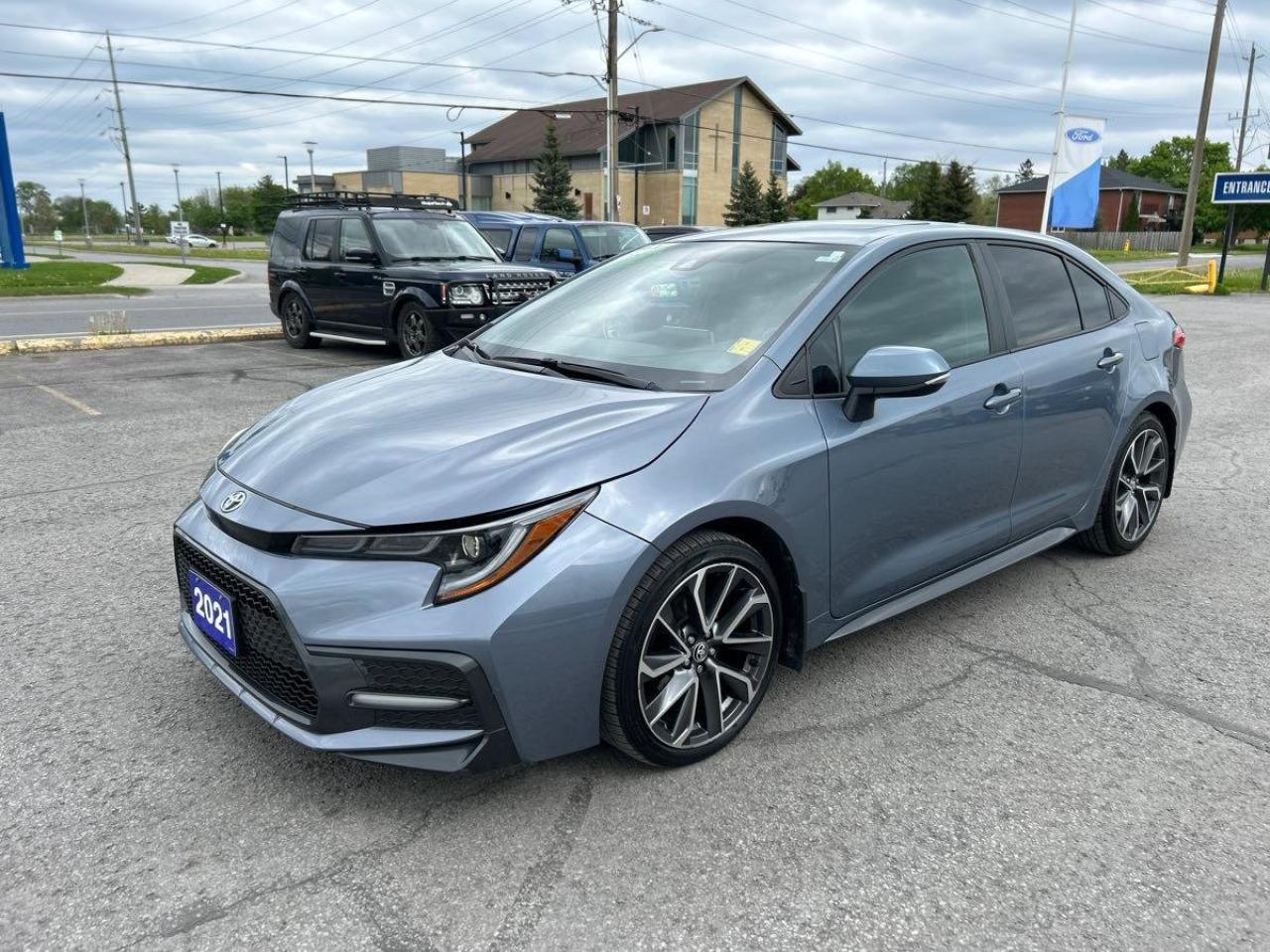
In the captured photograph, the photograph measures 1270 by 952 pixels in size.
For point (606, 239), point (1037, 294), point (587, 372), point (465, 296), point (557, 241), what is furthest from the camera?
point (606, 239)

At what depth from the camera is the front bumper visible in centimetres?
238

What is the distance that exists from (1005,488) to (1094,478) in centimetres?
84

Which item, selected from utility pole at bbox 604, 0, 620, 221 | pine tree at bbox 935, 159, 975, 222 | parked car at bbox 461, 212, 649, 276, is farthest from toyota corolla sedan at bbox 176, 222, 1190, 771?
pine tree at bbox 935, 159, 975, 222

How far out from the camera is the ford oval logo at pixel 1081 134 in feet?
84.2

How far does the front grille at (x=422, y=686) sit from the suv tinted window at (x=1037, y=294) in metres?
2.73

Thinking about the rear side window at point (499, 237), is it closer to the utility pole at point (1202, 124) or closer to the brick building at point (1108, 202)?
the utility pole at point (1202, 124)

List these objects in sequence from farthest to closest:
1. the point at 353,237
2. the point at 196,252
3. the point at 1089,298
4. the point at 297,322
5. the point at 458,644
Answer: the point at 196,252
the point at 297,322
the point at 353,237
the point at 1089,298
the point at 458,644

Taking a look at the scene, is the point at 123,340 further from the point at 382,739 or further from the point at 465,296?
the point at 382,739

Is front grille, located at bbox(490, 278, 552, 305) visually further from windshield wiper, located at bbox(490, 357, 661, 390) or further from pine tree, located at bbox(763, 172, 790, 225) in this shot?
pine tree, located at bbox(763, 172, 790, 225)

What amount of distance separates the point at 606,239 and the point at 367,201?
14.5 feet

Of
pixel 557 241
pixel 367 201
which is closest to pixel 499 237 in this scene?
pixel 557 241

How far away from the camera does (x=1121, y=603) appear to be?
424cm

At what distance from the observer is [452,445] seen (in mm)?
2770

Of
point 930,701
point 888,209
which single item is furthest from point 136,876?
point 888,209
